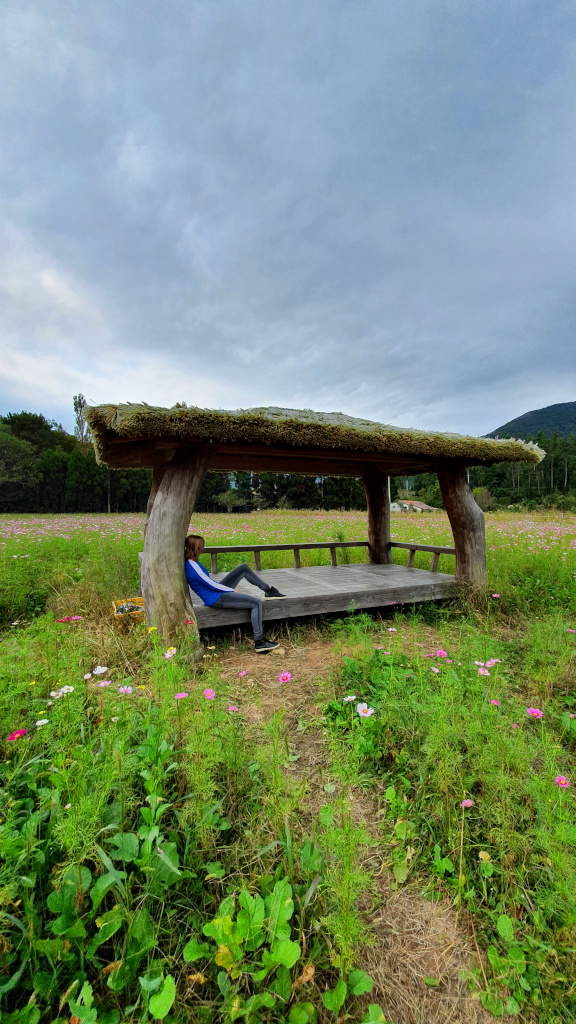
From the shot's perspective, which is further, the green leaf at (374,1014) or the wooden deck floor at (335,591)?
the wooden deck floor at (335,591)

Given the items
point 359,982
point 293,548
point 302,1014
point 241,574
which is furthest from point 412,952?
point 293,548

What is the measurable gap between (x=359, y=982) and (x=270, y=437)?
3.94 m

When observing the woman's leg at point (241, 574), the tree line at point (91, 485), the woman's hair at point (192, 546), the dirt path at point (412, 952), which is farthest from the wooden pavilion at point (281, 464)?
the tree line at point (91, 485)

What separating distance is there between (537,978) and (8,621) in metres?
6.26

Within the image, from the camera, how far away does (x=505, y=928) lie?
1.51 metres

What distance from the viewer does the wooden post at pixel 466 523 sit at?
6.20 m

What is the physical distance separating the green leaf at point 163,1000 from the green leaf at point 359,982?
0.60 m

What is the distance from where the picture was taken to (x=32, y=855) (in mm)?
1514

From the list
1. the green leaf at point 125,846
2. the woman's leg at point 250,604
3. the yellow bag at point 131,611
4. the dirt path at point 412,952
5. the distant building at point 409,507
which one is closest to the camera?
the dirt path at point 412,952

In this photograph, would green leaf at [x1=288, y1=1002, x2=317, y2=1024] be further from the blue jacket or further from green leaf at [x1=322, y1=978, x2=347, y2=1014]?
the blue jacket

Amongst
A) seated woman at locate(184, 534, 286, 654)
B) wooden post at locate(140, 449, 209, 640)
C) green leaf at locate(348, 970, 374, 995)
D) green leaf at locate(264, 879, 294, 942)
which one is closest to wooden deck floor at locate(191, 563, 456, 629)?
seated woman at locate(184, 534, 286, 654)

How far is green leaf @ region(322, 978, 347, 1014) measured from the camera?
1278mm

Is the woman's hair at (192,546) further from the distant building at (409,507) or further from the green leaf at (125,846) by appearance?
the distant building at (409,507)

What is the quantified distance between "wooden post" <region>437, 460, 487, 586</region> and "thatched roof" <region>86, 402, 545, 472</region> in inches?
11.1
